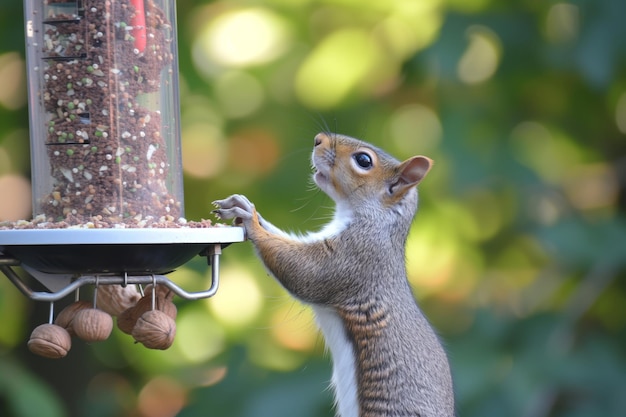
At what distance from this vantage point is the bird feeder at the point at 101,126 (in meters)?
2.09

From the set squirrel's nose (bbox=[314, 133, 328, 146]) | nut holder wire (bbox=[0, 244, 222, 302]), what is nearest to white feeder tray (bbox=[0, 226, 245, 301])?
nut holder wire (bbox=[0, 244, 222, 302])

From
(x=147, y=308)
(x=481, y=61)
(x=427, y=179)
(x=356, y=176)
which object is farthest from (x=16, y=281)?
(x=481, y=61)

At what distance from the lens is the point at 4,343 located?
11.5ft

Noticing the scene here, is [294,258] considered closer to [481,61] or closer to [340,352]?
[340,352]

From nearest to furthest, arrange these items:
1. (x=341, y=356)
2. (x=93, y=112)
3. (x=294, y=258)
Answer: (x=93, y=112) < (x=294, y=258) < (x=341, y=356)

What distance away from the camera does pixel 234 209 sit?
7.04ft

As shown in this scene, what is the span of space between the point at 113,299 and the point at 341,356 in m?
0.60

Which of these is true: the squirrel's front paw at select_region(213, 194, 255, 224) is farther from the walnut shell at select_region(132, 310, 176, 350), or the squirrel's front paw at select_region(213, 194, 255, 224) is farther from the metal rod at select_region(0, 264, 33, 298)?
the metal rod at select_region(0, 264, 33, 298)

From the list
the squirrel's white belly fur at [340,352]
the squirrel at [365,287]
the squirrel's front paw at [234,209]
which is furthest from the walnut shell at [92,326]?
the squirrel's white belly fur at [340,352]

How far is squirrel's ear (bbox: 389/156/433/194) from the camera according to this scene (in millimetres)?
2477

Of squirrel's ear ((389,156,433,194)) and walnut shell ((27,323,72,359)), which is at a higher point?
squirrel's ear ((389,156,433,194))

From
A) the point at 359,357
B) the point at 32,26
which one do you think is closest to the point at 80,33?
the point at 32,26

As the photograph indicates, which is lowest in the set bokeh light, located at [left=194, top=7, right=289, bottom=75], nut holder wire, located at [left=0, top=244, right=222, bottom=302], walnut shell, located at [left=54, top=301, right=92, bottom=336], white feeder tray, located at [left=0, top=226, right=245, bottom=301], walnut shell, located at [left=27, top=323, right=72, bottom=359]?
walnut shell, located at [left=27, top=323, right=72, bottom=359]

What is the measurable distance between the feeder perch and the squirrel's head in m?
0.44
